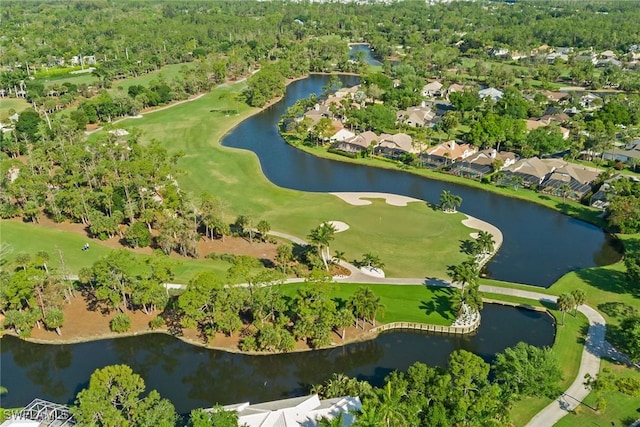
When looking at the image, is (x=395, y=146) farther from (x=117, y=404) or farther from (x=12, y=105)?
(x=12, y=105)

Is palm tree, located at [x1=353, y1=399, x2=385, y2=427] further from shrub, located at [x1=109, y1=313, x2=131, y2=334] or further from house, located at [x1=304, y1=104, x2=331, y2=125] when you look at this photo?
house, located at [x1=304, y1=104, x2=331, y2=125]

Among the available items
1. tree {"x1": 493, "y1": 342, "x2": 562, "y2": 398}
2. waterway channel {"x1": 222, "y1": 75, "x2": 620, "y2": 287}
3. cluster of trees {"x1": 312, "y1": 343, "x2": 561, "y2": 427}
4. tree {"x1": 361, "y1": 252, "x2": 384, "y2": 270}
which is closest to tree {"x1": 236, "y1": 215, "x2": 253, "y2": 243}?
tree {"x1": 361, "y1": 252, "x2": 384, "y2": 270}

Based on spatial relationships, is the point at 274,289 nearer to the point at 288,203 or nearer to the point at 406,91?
the point at 288,203

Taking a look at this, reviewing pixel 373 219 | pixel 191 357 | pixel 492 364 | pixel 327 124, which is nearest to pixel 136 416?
pixel 191 357

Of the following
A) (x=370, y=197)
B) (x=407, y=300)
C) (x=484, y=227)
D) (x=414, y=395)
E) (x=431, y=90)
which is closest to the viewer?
(x=414, y=395)

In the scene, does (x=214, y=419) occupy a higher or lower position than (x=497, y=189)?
higher

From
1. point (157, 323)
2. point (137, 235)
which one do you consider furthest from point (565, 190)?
point (157, 323)

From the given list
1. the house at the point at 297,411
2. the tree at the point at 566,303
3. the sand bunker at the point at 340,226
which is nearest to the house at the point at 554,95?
the sand bunker at the point at 340,226
